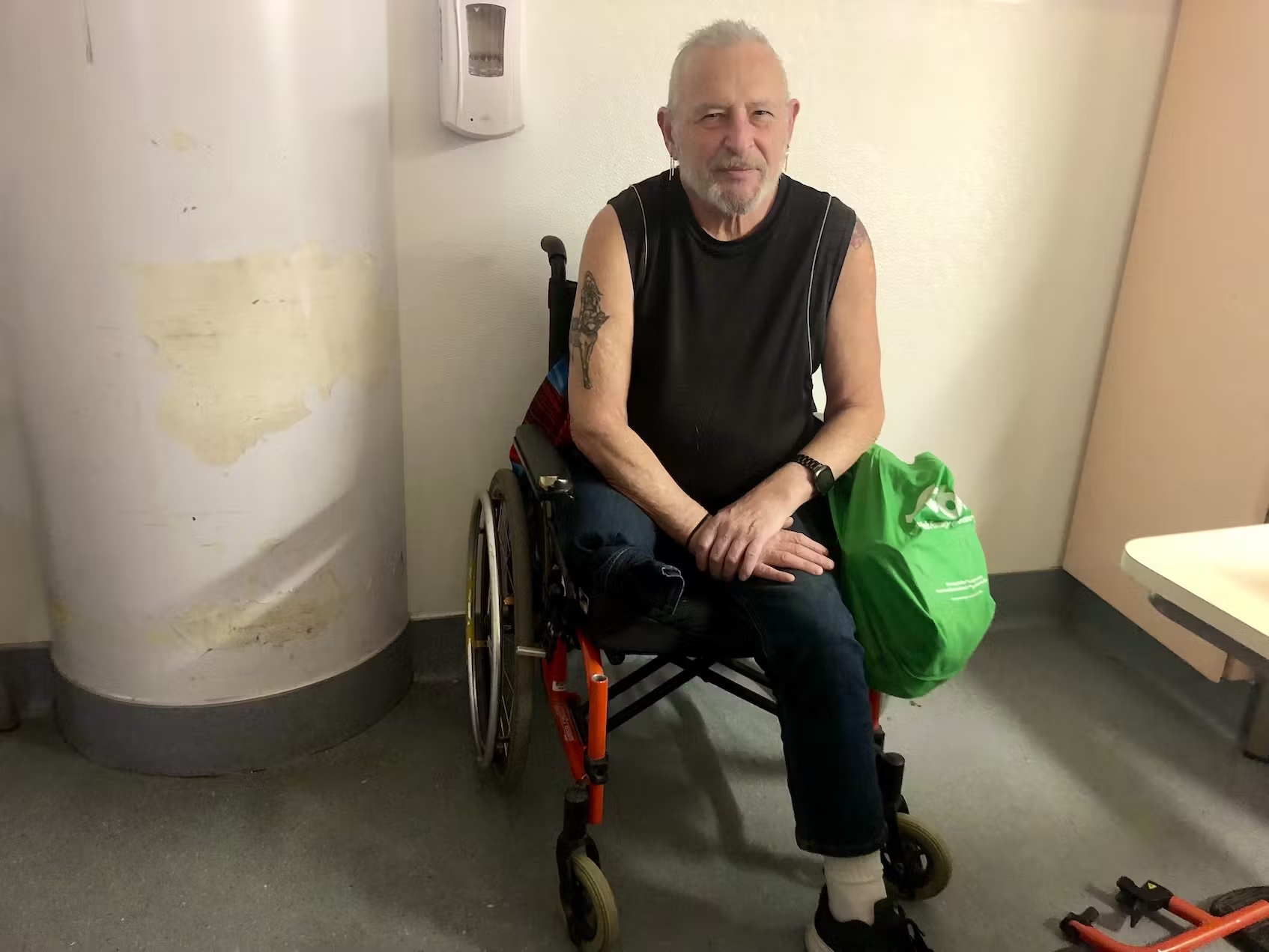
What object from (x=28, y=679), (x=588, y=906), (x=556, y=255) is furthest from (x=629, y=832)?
(x=28, y=679)

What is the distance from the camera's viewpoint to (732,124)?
159 cm

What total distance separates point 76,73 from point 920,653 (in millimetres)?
1536

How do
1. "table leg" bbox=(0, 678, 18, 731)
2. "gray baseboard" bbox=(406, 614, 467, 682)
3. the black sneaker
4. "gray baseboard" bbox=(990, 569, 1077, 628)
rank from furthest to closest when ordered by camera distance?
"gray baseboard" bbox=(990, 569, 1077, 628)
"gray baseboard" bbox=(406, 614, 467, 682)
"table leg" bbox=(0, 678, 18, 731)
the black sneaker

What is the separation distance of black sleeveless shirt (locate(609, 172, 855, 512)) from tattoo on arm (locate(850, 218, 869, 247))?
0.04 meters

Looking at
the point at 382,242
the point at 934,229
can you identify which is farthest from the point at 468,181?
the point at 934,229

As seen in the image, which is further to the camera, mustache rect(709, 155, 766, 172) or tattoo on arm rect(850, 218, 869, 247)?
tattoo on arm rect(850, 218, 869, 247)

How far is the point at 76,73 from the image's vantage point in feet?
4.82

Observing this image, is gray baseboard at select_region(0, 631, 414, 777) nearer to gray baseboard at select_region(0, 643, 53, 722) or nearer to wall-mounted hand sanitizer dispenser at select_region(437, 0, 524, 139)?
gray baseboard at select_region(0, 643, 53, 722)

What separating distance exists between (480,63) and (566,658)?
108 centimetres

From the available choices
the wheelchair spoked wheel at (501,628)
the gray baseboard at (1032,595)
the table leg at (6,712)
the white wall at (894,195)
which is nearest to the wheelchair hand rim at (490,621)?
the wheelchair spoked wheel at (501,628)

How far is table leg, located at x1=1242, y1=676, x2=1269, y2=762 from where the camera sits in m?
2.01

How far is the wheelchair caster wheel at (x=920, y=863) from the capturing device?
5.14ft

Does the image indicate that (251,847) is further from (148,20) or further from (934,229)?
(934,229)

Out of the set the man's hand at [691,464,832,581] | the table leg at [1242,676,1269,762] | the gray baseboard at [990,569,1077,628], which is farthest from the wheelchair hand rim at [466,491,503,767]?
the table leg at [1242,676,1269,762]
